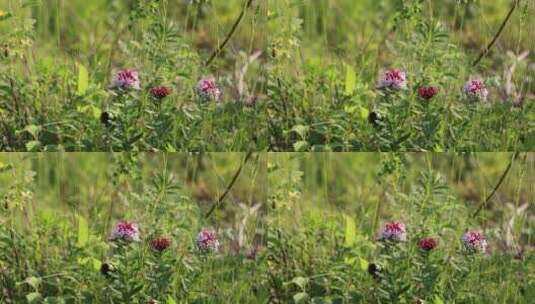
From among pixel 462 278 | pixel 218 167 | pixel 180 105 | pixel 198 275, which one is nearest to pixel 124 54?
pixel 180 105

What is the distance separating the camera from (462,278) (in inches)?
130

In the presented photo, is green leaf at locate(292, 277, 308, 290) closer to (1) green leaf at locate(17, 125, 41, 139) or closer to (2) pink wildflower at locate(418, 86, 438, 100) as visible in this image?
(2) pink wildflower at locate(418, 86, 438, 100)

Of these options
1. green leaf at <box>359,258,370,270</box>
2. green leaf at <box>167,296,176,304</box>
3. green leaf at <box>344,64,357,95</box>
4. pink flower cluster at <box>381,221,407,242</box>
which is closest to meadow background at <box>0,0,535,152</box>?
green leaf at <box>344,64,357,95</box>

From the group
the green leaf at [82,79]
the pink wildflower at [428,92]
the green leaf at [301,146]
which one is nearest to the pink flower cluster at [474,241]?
the pink wildflower at [428,92]

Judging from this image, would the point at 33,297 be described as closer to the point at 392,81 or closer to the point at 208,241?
the point at 208,241

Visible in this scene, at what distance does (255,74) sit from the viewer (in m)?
3.24

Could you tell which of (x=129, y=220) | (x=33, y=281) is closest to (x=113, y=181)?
(x=129, y=220)

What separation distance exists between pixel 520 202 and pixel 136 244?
1.16 metres

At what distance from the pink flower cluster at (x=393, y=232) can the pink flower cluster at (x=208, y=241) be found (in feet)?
1.63

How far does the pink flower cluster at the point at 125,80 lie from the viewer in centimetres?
321

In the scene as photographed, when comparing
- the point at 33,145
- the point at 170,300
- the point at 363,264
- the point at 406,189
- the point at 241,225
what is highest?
the point at 33,145

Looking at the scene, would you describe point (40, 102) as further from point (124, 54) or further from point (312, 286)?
point (312, 286)

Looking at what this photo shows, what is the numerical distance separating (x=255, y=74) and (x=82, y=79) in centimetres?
50

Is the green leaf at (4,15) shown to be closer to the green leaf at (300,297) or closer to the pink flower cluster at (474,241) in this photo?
the green leaf at (300,297)
